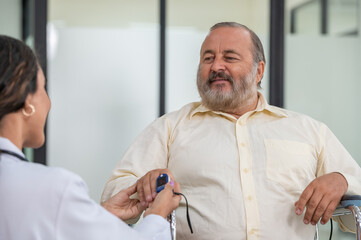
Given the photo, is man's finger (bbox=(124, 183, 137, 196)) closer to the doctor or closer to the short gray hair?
the doctor

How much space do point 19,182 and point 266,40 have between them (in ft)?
11.0

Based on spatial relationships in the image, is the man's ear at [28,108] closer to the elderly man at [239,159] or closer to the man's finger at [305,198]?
the elderly man at [239,159]

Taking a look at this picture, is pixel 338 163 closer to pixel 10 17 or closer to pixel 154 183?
pixel 154 183

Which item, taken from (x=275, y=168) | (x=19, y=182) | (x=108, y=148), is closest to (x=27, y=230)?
(x=19, y=182)

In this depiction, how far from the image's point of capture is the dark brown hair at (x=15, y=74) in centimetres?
122

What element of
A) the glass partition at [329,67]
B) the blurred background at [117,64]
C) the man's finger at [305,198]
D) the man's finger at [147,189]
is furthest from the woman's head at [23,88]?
the glass partition at [329,67]

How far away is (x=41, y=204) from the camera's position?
115 cm

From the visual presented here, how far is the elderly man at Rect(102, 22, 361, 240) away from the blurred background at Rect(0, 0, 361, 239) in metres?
1.62

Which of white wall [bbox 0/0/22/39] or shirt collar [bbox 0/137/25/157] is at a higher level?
white wall [bbox 0/0/22/39]

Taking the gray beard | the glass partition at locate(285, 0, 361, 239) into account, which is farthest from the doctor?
the glass partition at locate(285, 0, 361, 239)

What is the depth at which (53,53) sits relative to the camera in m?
3.87

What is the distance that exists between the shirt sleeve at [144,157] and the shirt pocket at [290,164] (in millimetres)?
439

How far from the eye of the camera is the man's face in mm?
2293

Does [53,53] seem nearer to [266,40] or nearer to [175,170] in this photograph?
[266,40]
